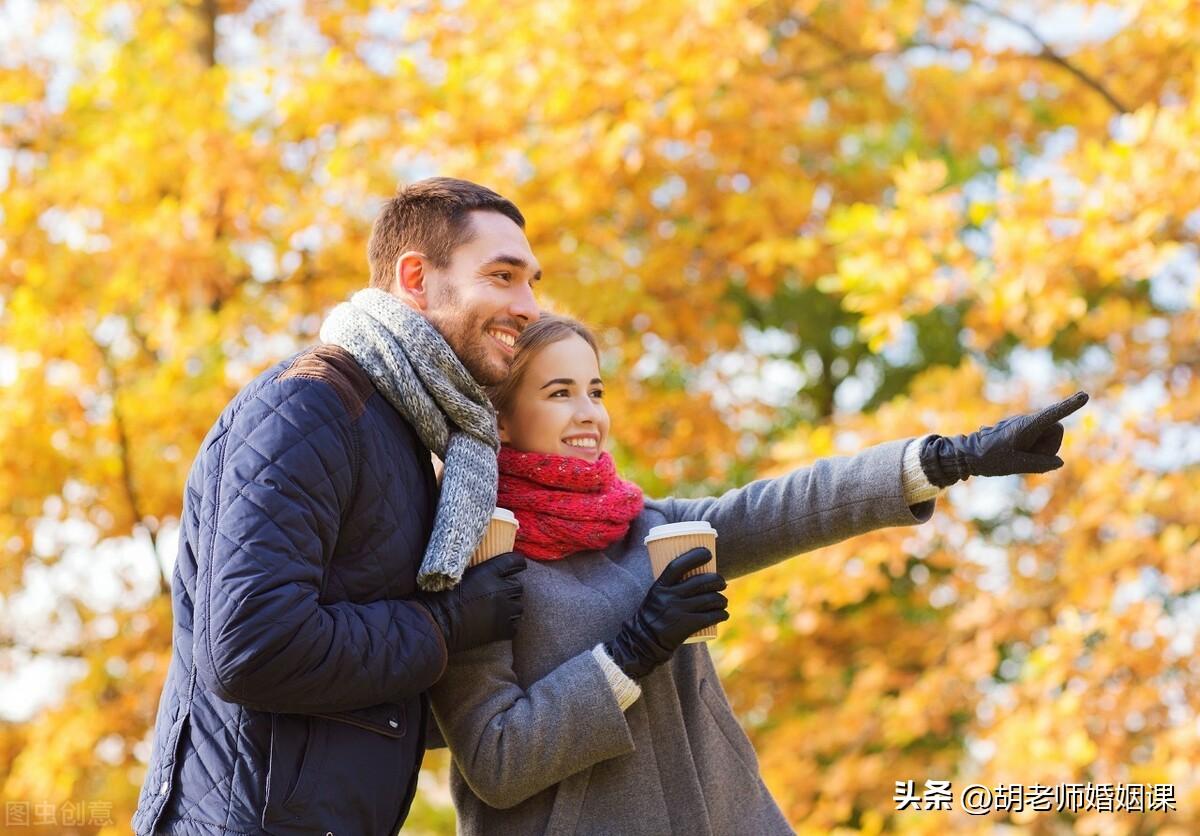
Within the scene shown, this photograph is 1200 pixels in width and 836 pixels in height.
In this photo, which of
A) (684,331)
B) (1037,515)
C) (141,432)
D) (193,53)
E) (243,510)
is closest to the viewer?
(243,510)

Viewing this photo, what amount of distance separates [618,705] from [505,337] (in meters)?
0.68

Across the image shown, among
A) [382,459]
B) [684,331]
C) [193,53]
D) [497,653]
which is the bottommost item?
[497,653]

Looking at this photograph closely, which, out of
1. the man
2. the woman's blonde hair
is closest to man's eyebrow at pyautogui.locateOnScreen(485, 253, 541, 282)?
the man

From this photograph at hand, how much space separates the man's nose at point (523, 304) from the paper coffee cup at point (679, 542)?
0.45 meters

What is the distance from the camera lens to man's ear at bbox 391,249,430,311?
224cm

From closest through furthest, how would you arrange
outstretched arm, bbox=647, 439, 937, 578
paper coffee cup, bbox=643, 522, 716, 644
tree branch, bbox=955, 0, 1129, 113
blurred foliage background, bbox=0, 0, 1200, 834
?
paper coffee cup, bbox=643, 522, 716, 644
outstretched arm, bbox=647, 439, 937, 578
blurred foliage background, bbox=0, 0, 1200, 834
tree branch, bbox=955, 0, 1129, 113

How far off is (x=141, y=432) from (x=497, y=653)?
10.7ft

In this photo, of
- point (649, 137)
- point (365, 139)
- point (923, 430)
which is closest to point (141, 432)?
point (365, 139)

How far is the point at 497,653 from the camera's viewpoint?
2113 mm

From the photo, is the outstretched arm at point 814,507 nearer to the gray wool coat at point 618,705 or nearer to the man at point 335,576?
the gray wool coat at point 618,705

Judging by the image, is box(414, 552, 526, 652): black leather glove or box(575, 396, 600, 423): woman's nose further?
box(575, 396, 600, 423): woman's nose

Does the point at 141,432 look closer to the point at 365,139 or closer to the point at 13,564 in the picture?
the point at 13,564

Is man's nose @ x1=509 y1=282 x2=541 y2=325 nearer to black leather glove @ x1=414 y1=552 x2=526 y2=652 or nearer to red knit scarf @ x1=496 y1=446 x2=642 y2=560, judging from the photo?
red knit scarf @ x1=496 y1=446 x2=642 y2=560

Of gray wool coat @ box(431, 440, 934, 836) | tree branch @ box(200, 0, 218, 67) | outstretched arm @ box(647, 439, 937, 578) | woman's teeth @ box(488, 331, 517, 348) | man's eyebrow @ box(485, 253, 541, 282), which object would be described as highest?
tree branch @ box(200, 0, 218, 67)
